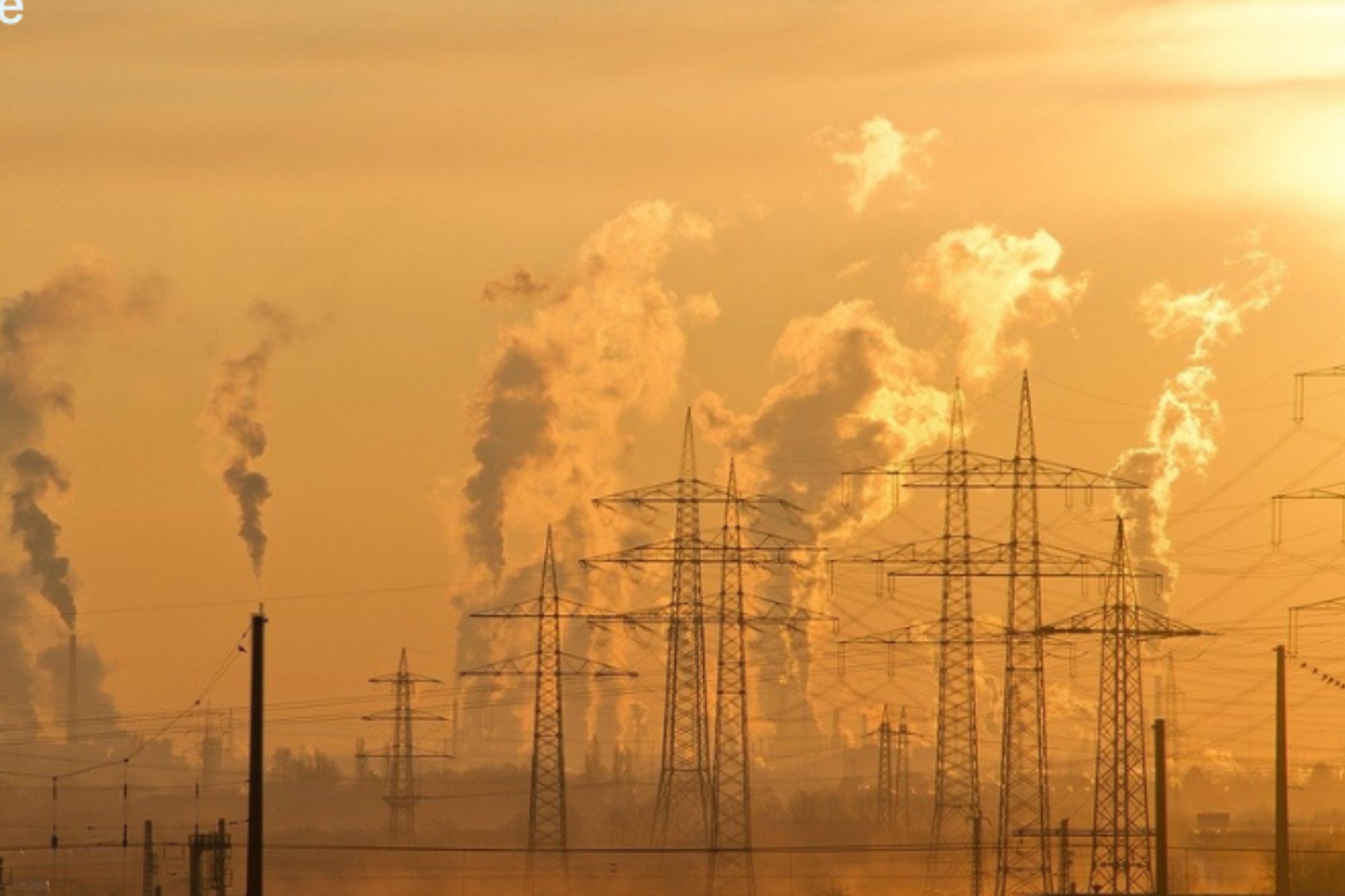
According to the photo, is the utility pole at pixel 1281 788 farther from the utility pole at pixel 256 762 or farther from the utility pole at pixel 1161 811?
the utility pole at pixel 256 762

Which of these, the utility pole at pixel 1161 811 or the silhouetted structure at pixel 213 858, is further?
the silhouetted structure at pixel 213 858

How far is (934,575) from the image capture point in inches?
4419

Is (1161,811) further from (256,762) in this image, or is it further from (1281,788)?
(256,762)

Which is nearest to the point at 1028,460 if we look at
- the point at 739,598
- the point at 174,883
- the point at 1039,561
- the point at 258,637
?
the point at 1039,561

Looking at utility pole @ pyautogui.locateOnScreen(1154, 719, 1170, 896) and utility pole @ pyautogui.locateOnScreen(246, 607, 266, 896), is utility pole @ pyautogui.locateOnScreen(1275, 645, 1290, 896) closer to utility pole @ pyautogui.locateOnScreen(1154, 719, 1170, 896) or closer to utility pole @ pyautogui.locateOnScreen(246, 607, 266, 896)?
utility pole @ pyautogui.locateOnScreen(1154, 719, 1170, 896)

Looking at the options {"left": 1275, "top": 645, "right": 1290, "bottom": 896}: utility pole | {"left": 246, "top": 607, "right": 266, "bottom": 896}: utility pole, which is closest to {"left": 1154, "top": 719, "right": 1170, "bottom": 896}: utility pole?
{"left": 1275, "top": 645, "right": 1290, "bottom": 896}: utility pole

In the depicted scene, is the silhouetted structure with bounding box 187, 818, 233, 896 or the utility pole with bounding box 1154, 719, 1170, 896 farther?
the silhouetted structure with bounding box 187, 818, 233, 896

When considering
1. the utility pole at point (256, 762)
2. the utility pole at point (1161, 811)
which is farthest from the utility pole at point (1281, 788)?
the utility pole at point (256, 762)

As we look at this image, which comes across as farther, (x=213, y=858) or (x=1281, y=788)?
(x=213, y=858)

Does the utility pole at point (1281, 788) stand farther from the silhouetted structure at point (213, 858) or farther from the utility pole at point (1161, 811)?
the silhouetted structure at point (213, 858)

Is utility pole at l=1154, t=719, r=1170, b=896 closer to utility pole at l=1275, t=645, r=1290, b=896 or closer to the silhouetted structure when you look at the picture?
utility pole at l=1275, t=645, r=1290, b=896

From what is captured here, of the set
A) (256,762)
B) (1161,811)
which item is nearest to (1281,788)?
(1161,811)

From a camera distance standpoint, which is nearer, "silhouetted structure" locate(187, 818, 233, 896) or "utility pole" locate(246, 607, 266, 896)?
"utility pole" locate(246, 607, 266, 896)

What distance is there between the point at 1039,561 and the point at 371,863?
331 ft
